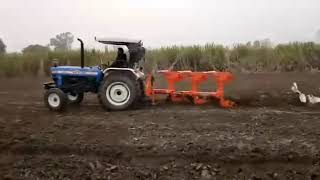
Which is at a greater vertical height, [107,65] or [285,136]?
[107,65]

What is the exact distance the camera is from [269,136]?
24.9ft

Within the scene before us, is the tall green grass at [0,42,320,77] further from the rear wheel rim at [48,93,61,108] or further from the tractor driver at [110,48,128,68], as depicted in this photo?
the rear wheel rim at [48,93,61,108]

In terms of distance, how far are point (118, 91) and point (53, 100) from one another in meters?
1.22

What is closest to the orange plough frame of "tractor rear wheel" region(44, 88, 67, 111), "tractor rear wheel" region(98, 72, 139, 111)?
"tractor rear wheel" region(98, 72, 139, 111)

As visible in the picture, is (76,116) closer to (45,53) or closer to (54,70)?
(54,70)

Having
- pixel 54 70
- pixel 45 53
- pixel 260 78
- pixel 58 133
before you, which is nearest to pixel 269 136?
pixel 58 133

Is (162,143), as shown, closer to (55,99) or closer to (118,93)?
(118,93)

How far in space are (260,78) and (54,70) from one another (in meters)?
6.11

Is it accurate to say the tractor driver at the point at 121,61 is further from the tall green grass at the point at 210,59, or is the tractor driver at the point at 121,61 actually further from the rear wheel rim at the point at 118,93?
the tall green grass at the point at 210,59

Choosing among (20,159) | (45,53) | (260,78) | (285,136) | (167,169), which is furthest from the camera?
(45,53)

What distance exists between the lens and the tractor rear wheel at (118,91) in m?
10.2

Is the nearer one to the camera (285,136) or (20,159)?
(20,159)

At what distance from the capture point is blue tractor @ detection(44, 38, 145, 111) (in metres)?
10.2

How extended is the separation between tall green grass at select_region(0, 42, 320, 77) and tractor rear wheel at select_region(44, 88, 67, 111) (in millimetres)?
6188
